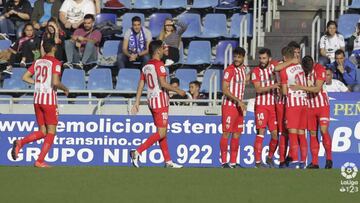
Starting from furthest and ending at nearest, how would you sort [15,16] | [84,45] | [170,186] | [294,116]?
[15,16], [84,45], [294,116], [170,186]

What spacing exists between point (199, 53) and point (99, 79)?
215 cm

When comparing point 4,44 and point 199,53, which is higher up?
point 4,44

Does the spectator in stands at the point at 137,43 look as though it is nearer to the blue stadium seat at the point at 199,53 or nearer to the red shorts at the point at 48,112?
the blue stadium seat at the point at 199,53

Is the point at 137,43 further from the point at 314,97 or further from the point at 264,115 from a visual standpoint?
the point at 314,97

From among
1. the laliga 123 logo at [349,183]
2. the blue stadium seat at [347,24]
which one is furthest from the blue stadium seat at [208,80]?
the laliga 123 logo at [349,183]

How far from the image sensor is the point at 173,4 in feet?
77.2

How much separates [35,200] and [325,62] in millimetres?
10690

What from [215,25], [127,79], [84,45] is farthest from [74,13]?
[215,25]

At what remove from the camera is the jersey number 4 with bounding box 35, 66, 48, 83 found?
649 inches

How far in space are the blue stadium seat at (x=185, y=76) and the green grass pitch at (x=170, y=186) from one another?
7436 millimetres

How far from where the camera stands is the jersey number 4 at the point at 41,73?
16.5 m

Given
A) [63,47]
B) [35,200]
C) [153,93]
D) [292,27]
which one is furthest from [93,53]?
[35,200]

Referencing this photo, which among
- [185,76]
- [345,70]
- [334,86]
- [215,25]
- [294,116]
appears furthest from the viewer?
[215,25]

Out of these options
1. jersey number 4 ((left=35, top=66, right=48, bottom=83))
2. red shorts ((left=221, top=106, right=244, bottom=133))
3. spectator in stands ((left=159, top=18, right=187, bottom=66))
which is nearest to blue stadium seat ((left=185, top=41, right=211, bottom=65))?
spectator in stands ((left=159, top=18, right=187, bottom=66))
